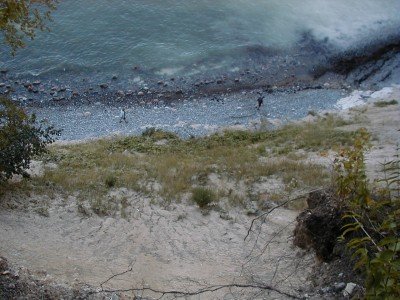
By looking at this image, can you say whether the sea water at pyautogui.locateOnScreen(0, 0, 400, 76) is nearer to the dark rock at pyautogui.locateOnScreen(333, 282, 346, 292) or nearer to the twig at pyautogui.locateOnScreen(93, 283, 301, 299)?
the twig at pyautogui.locateOnScreen(93, 283, 301, 299)

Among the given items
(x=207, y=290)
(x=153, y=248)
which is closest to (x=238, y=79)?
(x=153, y=248)

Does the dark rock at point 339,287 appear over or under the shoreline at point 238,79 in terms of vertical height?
over

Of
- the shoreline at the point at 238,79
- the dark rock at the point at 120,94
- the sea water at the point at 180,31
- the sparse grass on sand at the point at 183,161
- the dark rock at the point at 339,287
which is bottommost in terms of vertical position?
the sparse grass on sand at the point at 183,161

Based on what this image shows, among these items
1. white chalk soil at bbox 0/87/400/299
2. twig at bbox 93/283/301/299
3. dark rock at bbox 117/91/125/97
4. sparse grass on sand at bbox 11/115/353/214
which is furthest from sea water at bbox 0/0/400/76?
twig at bbox 93/283/301/299

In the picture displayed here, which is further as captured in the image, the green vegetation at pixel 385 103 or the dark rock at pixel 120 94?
the dark rock at pixel 120 94

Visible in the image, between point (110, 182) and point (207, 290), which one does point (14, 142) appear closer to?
point (110, 182)

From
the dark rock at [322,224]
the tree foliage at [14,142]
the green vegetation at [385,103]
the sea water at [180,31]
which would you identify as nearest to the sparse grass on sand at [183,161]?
the tree foliage at [14,142]

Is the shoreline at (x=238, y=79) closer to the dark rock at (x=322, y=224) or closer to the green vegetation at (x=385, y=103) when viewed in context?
the green vegetation at (x=385, y=103)

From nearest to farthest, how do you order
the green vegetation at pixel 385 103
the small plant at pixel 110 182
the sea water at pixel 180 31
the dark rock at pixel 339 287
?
1. the dark rock at pixel 339 287
2. the small plant at pixel 110 182
3. the green vegetation at pixel 385 103
4. the sea water at pixel 180 31

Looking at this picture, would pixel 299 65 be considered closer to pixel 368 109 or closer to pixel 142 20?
pixel 368 109
